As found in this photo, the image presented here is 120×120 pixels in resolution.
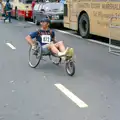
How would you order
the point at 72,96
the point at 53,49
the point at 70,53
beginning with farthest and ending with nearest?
the point at 53,49, the point at 70,53, the point at 72,96

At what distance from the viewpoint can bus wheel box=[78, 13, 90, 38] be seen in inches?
625

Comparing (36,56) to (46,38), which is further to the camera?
(36,56)

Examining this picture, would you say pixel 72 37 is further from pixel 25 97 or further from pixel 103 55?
pixel 25 97

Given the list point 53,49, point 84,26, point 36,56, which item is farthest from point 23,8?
point 53,49

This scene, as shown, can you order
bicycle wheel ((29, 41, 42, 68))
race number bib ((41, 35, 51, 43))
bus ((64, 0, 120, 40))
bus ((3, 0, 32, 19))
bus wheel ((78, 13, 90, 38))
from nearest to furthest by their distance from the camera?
bicycle wheel ((29, 41, 42, 68))
race number bib ((41, 35, 51, 43))
bus ((64, 0, 120, 40))
bus wheel ((78, 13, 90, 38))
bus ((3, 0, 32, 19))

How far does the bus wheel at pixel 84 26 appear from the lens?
→ 1588cm

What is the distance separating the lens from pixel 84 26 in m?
16.5

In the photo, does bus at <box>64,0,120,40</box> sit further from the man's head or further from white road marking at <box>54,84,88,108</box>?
white road marking at <box>54,84,88,108</box>

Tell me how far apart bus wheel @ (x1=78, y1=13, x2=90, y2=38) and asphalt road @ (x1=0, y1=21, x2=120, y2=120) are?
4.23 m

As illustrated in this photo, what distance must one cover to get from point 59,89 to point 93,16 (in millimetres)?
8115

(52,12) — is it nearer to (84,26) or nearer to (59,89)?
(84,26)

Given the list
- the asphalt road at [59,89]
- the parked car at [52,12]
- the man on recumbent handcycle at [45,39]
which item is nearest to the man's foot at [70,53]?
the asphalt road at [59,89]

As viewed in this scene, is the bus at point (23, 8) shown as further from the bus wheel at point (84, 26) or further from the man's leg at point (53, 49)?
the man's leg at point (53, 49)

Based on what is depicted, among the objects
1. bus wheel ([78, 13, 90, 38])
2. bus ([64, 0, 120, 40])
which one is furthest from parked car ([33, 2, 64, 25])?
bus wheel ([78, 13, 90, 38])
